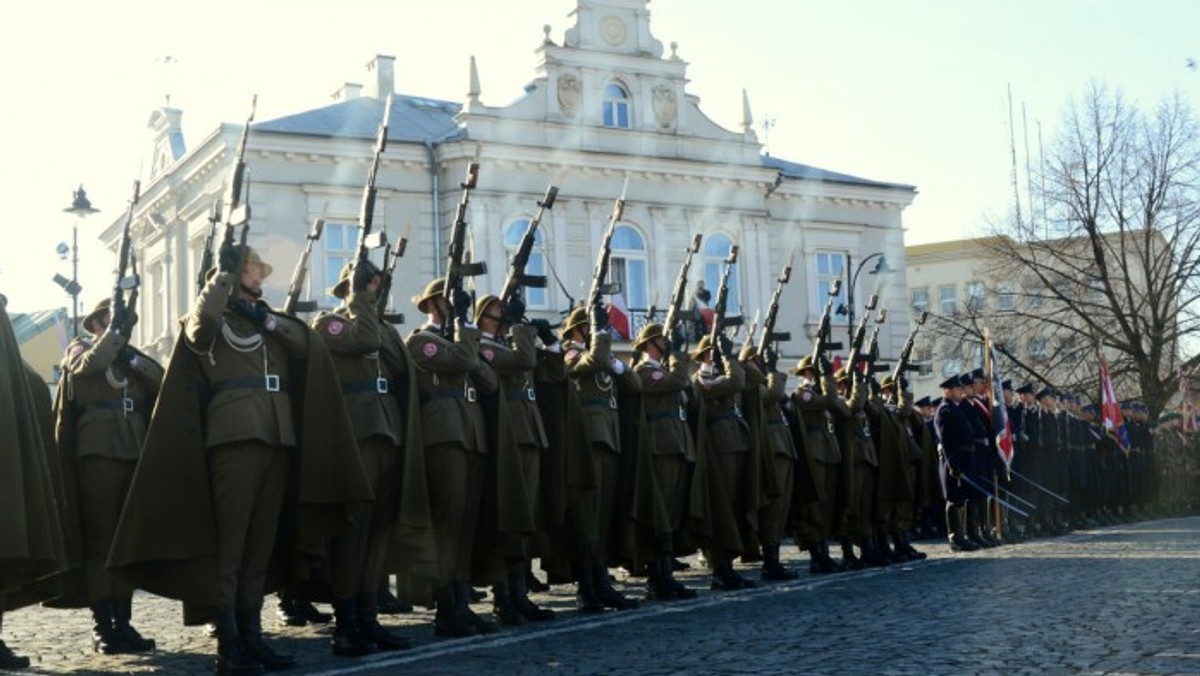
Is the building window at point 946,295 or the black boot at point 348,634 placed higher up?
→ the building window at point 946,295

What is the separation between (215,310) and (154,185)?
2798cm

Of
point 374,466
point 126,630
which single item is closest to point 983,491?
point 374,466

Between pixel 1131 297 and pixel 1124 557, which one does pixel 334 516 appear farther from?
pixel 1131 297

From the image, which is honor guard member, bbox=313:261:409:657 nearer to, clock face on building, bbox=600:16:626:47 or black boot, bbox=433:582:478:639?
black boot, bbox=433:582:478:639

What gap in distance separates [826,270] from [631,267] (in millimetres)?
5586

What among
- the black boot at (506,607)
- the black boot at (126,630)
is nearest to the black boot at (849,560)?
the black boot at (506,607)

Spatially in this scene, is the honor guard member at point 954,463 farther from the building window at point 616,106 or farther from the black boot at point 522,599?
the building window at point 616,106

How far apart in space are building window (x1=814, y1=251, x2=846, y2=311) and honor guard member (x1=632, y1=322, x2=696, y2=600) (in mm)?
25786

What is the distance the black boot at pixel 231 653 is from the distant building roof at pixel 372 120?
22.8 meters

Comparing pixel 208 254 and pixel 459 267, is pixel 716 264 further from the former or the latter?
pixel 208 254

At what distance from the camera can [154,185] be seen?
1332 inches

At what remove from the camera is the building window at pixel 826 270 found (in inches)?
1439

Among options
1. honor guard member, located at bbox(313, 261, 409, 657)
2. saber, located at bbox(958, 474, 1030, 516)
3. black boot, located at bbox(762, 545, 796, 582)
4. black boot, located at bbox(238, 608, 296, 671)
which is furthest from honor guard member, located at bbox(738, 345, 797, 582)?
black boot, located at bbox(238, 608, 296, 671)

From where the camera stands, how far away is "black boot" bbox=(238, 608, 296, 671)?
24.0 ft
